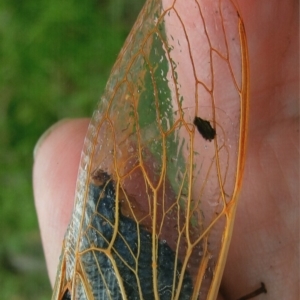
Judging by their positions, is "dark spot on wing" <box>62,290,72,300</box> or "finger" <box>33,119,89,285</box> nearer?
"dark spot on wing" <box>62,290,72,300</box>

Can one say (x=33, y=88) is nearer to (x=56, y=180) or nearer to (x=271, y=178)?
(x=56, y=180)

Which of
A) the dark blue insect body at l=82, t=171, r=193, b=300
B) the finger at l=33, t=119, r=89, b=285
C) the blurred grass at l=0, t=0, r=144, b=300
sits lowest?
the dark blue insect body at l=82, t=171, r=193, b=300

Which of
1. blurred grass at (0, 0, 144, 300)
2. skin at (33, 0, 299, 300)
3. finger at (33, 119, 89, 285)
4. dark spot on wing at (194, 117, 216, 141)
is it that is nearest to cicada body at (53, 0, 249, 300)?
dark spot on wing at (194, 117, 216, 141)

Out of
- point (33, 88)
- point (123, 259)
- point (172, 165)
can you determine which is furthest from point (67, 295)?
point (33, 88)

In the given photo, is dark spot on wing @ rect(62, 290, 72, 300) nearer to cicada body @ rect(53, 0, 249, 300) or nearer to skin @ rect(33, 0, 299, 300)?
cicada body @ rect(53, 0, 249, 300)

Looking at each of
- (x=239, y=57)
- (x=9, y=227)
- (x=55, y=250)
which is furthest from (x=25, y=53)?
(x=239, y=57)

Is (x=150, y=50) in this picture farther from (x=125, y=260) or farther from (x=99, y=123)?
(x=125, y=260)
